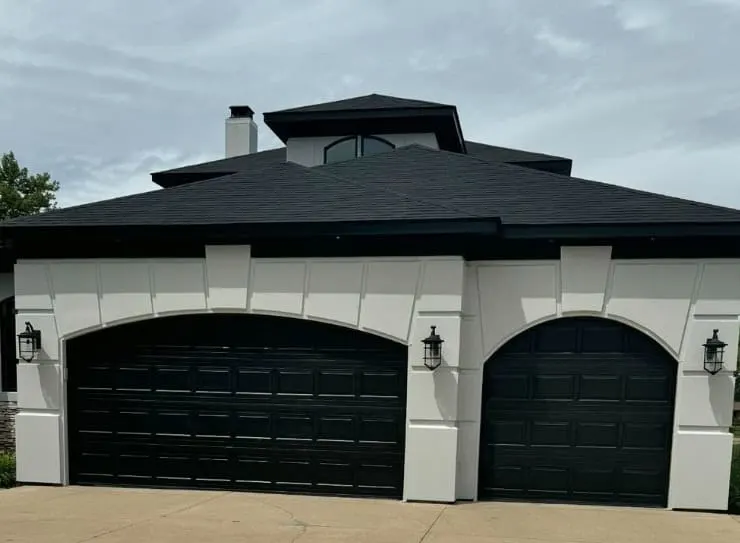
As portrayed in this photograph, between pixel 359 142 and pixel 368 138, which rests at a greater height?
pixel 368 138

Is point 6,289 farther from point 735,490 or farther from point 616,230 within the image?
point 735,490

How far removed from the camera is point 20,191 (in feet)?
95.2

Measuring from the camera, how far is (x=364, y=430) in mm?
7078

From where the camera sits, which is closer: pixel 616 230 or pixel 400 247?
pixel 616 230

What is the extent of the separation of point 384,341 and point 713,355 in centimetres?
438

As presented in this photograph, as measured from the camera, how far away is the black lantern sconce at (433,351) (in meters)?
6.71

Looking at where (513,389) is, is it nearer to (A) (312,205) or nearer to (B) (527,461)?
(B) (527,461)

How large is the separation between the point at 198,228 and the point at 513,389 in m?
4.99

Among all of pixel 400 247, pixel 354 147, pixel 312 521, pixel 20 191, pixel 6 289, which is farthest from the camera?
pixel 20 191

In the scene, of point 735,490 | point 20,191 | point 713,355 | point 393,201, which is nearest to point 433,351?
point 393,201

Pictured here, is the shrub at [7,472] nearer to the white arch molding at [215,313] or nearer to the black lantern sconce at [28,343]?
the black lantern sconce at [28,343]

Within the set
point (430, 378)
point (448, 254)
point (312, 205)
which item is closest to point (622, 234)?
point (448, 254)

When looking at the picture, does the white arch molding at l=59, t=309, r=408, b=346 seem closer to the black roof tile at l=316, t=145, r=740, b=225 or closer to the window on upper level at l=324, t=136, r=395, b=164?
the black roof tile at l=316, t=145, r=740, b=225

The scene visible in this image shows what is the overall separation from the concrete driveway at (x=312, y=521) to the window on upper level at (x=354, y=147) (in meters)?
8.90
